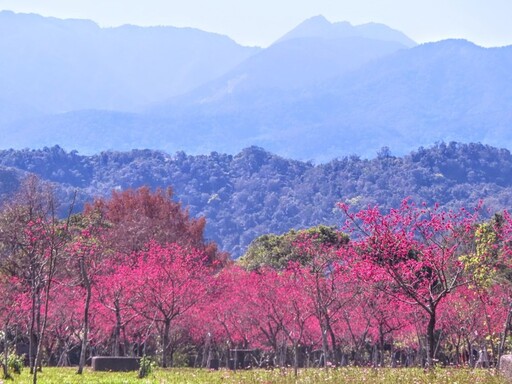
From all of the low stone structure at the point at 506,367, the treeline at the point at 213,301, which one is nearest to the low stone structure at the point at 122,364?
the treeline at the point at 213,301

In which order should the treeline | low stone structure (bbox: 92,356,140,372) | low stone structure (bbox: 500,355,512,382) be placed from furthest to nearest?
the treeline < low stone structure (bbox: 92,356,140,372) < low stone structure (bbox: 500,355,512,382)

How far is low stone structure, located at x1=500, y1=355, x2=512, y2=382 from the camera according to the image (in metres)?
19.5

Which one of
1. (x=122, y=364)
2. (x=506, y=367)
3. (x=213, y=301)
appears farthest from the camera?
(x=213, y=301)

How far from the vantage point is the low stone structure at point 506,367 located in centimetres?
1955

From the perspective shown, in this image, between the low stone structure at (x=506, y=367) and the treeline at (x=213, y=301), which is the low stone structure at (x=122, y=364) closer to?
the treeline at (x=213, y=301)

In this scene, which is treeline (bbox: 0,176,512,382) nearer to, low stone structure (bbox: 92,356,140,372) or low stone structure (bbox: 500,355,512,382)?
low stone structure (bbox: 92,356,140,372)

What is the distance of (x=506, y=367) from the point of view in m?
19.8

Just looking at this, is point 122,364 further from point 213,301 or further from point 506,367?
point 213,301

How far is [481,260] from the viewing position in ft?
102

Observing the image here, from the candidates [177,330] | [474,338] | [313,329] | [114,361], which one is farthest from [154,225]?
[114,361]

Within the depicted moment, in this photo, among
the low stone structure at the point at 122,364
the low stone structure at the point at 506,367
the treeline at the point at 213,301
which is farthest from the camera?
the treeline at the point at 213,301

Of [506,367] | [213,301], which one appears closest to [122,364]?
[506,367]

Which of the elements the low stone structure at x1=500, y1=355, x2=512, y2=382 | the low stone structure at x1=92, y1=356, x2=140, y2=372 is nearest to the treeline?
the low stone structure at x1=92, y1=356, x2=140, y2=372

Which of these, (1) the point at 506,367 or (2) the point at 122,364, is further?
(2) the point at 122,364
